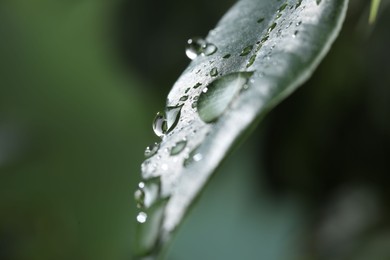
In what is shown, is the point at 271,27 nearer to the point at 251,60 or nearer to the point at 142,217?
the point at 251,60

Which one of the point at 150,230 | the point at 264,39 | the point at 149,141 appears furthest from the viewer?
the point at 149,141

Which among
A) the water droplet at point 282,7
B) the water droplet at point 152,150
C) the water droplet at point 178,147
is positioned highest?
the water droplet at point 282,7

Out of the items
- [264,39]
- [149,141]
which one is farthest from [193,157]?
[149,141]

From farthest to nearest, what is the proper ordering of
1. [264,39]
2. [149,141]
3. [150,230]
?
[149,141] < [264,39] < [150,230]

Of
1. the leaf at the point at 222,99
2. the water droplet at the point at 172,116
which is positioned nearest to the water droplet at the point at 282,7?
the leaf at the point at 222,99

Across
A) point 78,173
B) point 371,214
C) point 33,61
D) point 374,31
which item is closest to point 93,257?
point 78,173

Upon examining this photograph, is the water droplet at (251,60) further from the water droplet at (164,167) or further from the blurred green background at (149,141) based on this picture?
the blurred green background at (149,141)
